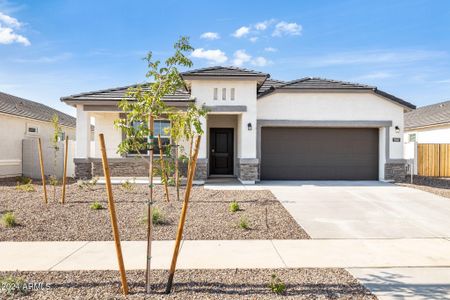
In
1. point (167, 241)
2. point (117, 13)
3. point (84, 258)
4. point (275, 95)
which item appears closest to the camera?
point (84, 258)

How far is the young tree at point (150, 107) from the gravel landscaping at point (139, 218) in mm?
2681

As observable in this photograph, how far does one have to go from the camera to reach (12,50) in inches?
521

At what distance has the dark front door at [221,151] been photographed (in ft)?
52.8

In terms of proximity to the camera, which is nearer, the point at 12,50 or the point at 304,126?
the point at 12,50

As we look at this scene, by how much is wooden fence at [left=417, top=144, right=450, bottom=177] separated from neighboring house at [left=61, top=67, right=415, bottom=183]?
417cm

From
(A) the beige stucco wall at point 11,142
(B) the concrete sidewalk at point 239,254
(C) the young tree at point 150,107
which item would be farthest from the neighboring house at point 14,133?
(C) the young tree at point 150,107

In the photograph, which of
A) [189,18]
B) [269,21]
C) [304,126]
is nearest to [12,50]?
[189,18]

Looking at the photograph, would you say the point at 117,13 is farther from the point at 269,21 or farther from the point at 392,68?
the point at 392,68

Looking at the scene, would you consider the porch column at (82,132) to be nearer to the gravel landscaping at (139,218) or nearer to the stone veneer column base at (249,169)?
the gravel landscaping at (139,218)

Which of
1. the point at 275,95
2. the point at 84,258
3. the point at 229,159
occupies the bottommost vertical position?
the point at 84,258

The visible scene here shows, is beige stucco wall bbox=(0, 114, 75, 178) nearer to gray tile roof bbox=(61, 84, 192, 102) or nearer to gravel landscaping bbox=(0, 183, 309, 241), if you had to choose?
gray tile roof bbox=(61, 84, 192, 102)

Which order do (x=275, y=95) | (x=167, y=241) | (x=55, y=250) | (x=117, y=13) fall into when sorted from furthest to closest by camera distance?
1. (x=275, y=95)
2. (x=117, y=13)
3. (x=167, y=241)
4. (x=55, y=250)

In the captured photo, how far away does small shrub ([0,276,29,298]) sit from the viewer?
3.71 metres

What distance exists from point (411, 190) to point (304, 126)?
5054 millimetres
